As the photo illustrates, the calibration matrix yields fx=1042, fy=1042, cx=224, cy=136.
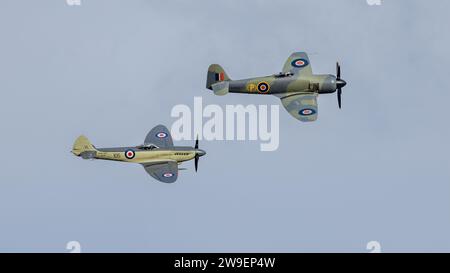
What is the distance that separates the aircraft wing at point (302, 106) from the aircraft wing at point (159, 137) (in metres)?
6.22

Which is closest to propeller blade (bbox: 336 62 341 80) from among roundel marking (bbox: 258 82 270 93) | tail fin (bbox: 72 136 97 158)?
roundel marking (bbox: 258 82 270 93)

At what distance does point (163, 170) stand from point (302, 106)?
25.9ft

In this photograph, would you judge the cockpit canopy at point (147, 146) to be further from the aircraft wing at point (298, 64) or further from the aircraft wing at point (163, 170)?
the aircraft wing at point (298, 64)

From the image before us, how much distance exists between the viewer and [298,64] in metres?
55.3

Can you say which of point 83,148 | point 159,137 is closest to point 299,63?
point 159,137

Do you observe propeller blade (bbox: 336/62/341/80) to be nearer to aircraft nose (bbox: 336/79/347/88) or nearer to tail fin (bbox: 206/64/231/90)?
aircraft nose (bbox: 336/79/347/88)

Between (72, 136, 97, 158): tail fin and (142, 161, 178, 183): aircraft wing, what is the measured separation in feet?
8.97

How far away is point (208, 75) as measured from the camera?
5372cm

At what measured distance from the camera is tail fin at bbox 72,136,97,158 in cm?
5153

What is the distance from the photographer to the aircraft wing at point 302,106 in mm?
52250

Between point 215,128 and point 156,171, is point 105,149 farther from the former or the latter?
point 215,128

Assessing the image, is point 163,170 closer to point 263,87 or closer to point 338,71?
point 263,87
